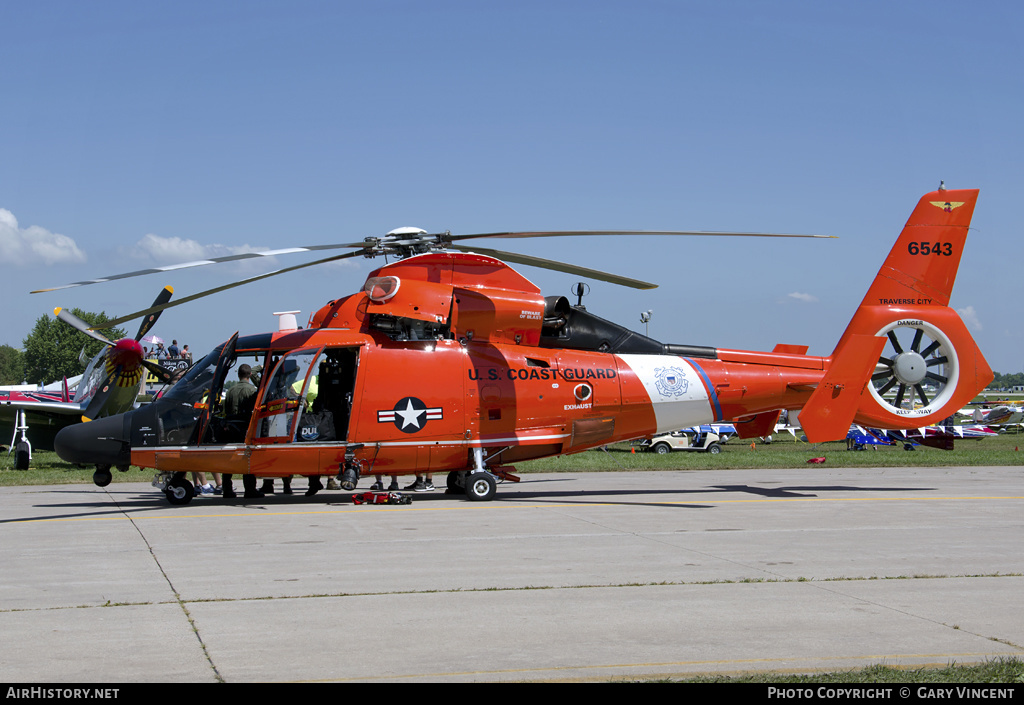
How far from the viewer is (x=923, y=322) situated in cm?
1639

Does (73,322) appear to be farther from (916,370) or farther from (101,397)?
(916,370)

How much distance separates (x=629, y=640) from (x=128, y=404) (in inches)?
846

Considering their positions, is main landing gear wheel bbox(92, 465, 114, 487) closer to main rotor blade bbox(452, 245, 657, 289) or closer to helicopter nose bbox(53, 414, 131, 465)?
helicopter nose bbox(53, 414, 131, 465)

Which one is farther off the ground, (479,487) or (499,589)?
(499,589)

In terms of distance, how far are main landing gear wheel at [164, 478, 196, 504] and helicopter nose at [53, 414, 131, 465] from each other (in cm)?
78

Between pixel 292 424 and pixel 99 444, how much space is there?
9.37 ft

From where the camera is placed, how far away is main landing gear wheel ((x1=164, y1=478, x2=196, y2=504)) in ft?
45.6

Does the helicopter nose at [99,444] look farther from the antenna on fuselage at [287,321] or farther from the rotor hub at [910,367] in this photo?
the rotor hub at [910,367]

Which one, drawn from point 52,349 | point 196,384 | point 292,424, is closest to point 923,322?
point 292,424

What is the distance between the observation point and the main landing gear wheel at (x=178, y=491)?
13898 mm

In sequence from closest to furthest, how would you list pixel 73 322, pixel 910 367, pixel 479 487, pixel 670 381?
pixel 479 487 < pixel 670 381 < pixel 910 367 < pixel 73 322

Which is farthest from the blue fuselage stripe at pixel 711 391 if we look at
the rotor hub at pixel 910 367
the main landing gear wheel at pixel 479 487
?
the main landing gear wheel at pixel 479 487

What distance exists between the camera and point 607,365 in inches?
608

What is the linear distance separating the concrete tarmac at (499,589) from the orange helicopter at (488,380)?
3.27 feet
